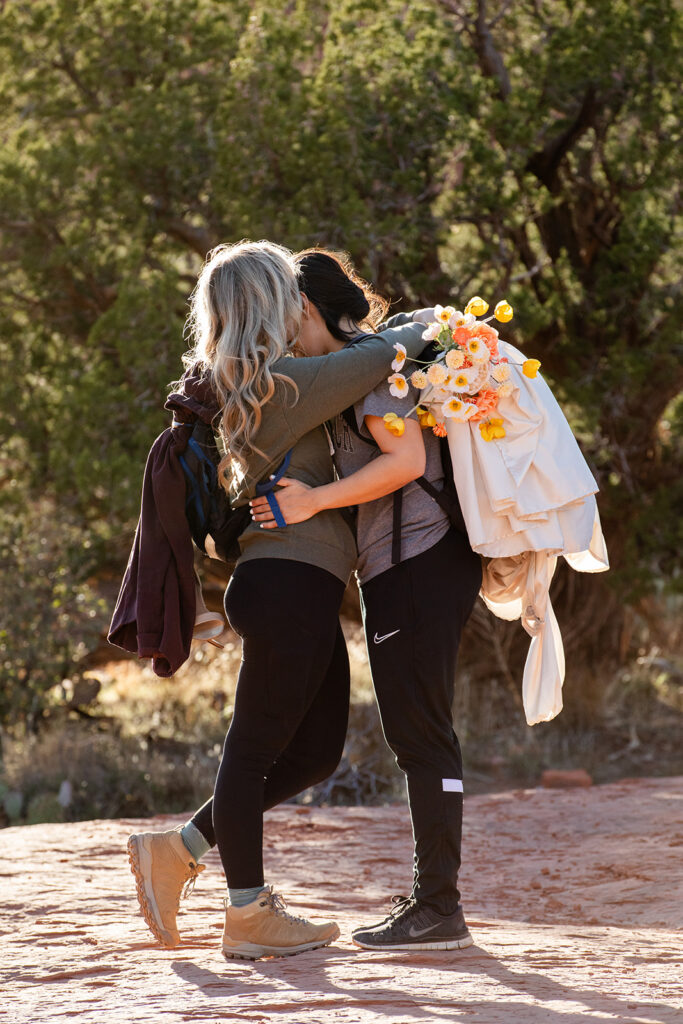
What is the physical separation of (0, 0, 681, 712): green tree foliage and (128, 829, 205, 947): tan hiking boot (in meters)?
4.38

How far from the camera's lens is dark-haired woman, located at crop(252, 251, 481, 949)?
3064mm

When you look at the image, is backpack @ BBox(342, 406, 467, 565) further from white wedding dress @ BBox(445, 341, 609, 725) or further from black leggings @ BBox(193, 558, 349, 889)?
black leggings @ BBox(193, 558, 349, 889)

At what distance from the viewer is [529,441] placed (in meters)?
3.24

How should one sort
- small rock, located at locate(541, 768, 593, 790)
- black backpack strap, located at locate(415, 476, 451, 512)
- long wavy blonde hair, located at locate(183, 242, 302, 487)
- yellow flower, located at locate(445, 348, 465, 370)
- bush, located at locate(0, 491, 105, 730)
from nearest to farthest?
long wavy blonde hair, located at locate(183, 242, 302, 487)
yellow flower, located at locate(445, 348, 465, 370)
black backpack strap, located at locate(415, 476, 451, 512)
small rock, located at locate(541, 768, 593, 790)
bush, located at locate(0, 491, 105, 730)

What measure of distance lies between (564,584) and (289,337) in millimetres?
6289

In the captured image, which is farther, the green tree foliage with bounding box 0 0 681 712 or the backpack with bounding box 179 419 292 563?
the green tree foliage with bounding box 0 0 681 712

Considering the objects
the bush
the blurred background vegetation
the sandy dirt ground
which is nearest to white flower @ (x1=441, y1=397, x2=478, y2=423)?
the sandy dirt ground

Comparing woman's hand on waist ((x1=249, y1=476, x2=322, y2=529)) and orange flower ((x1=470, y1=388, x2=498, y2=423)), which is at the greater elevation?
orange flower ((x1=470, y1=388, x2=498, y2=423))

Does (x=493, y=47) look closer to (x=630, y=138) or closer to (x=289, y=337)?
(x=630, y=138)

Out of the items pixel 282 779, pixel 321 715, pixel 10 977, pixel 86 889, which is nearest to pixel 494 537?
pixel 321 715

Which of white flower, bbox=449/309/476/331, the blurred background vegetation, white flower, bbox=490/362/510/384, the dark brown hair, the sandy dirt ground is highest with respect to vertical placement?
the blurred background vegetation

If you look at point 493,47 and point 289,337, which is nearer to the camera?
point 289,337

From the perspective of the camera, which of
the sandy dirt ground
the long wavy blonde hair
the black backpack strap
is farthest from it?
the black backpack strap

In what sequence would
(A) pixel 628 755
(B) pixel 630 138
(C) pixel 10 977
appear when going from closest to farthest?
(C) pixel 10 977, (B) pixel 630 138, (A) pixel 628 755
